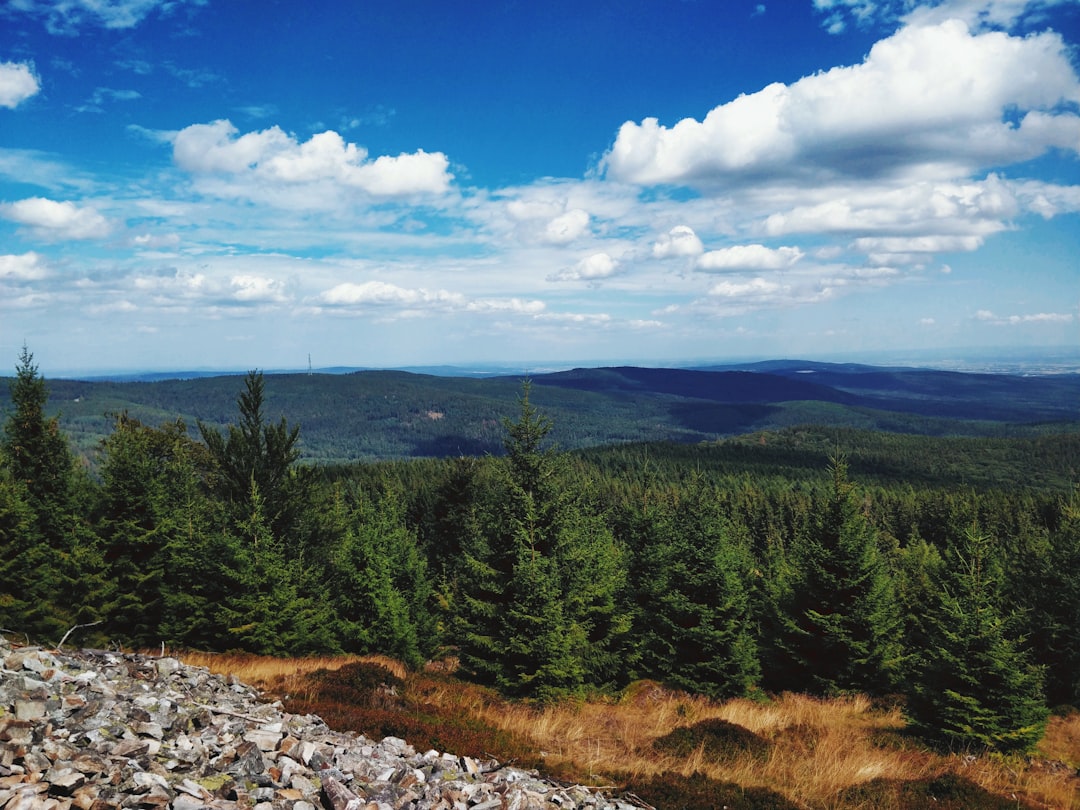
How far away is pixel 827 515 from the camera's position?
2267cm

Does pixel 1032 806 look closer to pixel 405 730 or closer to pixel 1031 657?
pixel 405 730

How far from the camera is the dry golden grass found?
10.8 m

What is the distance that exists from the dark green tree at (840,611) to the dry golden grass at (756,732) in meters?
2.05

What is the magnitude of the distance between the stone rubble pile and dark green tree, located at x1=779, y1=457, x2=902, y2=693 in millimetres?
15749

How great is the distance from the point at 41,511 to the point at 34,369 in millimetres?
7643

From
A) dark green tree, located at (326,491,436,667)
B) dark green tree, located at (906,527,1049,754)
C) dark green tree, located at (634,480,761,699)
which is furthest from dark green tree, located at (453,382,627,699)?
dark green tree, located at (906,527,1049,754)

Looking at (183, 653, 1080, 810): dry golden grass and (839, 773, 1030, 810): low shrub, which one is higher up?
(839, 773, 1030, 810): low shrub

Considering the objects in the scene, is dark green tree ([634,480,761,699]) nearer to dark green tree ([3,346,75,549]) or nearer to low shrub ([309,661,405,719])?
low shrub ([309,661,405,719])

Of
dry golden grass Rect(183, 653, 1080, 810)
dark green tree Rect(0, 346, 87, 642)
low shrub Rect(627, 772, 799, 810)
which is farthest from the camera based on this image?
dark green tree Rect(0, 346, 87, 642)

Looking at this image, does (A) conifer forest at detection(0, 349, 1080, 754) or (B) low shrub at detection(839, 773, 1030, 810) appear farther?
(A) conifer forest at detection(0, 349, 1080, 754)

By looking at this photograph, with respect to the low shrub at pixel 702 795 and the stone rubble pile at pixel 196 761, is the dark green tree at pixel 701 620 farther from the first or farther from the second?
the stone rubble pile at pixel 196 761

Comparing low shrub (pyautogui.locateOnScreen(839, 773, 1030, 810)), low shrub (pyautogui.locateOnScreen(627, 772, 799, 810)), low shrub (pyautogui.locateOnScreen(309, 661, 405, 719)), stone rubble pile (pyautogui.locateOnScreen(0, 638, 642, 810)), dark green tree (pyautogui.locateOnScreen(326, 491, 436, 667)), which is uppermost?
stone rubble pile (pyautogui.locateOnScreen(0, 638, 642, 810))

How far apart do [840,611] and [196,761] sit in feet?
69.0

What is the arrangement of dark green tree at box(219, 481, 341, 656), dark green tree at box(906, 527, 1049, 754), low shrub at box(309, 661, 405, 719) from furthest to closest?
dark green tree at box(219, 481, 341, 656), dark green tree at box(906, 527, 1049, 754), low shrub at box(309, 661, 405, 719)
